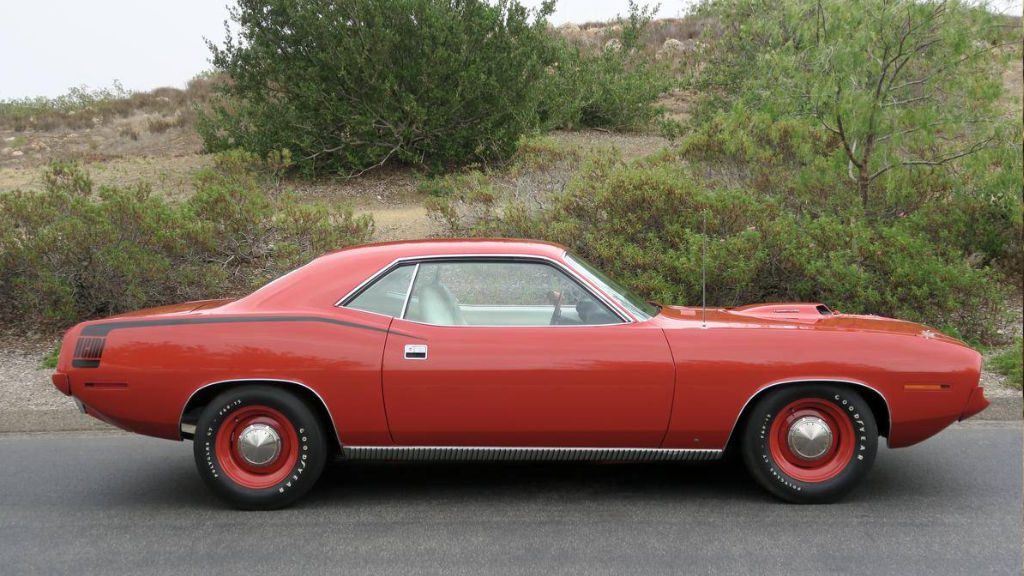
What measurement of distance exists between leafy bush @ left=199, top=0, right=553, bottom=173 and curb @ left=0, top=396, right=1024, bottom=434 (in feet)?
36.3

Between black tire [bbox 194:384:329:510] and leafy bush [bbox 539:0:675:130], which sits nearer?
black tire [bbox 194:384:329:510]

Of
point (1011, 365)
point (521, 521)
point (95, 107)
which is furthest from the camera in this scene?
point (95, 107)

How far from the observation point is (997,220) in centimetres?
996

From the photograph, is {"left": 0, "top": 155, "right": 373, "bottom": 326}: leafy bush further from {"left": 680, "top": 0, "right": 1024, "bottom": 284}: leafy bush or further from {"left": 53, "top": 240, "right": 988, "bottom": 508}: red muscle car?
{"left": 680, "top": 0, "right": 1024, "bottom": 284}: leafy bush

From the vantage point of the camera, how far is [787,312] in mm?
5477

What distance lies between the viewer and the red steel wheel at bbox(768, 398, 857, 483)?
488cm

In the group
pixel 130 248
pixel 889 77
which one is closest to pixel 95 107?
pixel 130 248

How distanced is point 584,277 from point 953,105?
6454 millimetres

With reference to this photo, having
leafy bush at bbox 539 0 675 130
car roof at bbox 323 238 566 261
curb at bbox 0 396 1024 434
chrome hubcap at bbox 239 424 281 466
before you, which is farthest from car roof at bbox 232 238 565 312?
leafy bush at bbox 539 0 675 130

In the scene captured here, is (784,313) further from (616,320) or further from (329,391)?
(329,391)

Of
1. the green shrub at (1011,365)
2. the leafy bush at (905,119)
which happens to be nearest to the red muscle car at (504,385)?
the green shrub at (1011,365)

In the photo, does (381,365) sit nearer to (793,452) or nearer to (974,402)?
(793,452)

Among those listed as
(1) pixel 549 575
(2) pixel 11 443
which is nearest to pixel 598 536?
(1) pixel 549 575

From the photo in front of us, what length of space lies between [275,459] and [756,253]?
5399mm
